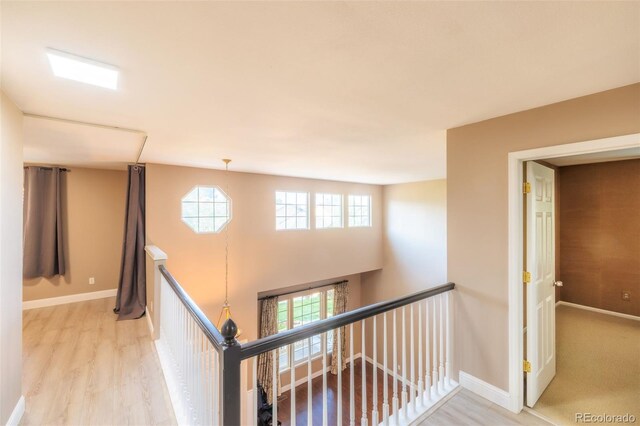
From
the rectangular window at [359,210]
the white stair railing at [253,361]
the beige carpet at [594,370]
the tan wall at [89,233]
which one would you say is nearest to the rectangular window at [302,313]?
the rectangular window at [359,210]

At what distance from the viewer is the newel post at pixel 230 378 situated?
1188mm

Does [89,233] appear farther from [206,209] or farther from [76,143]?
[76,143]

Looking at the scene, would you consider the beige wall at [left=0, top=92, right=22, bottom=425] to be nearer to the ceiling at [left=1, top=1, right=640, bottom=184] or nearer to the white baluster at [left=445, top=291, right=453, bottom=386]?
the ceiling at [left=1, top=1, right=640, bottom=184]

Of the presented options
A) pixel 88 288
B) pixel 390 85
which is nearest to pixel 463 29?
pixel 390 85

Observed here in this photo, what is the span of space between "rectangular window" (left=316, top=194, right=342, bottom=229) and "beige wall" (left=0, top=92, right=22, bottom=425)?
16.3ft

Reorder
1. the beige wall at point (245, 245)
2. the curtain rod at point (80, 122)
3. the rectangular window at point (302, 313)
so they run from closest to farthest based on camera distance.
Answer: the curtain rod at point (80, 122), the beige wall at point (245, 245), the rectangular window at point (302, 313)

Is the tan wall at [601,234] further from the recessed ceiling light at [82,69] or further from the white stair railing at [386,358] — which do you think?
A: the recessed ceiling light at [82,69]

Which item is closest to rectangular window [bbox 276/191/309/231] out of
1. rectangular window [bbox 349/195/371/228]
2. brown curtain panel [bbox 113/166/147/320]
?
rectangular window [bbox 349/195/371/228]

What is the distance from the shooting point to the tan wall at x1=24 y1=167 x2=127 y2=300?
4516mm

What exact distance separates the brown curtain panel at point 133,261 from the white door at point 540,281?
176 inches

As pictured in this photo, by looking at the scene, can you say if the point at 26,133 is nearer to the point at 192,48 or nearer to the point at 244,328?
the point at 192,48

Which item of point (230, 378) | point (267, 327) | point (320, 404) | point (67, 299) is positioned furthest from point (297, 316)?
point (230, 378)

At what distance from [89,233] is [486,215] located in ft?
19.4

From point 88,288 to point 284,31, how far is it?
5.61 metres
